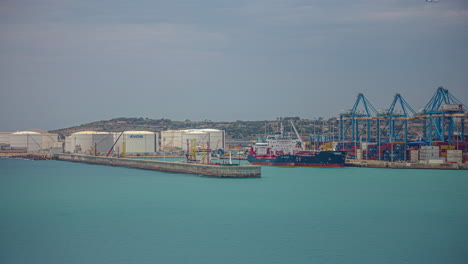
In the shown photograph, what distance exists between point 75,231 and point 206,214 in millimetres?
6314

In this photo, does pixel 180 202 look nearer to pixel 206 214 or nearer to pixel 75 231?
pixel 206 214

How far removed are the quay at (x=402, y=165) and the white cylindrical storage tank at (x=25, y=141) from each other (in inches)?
2346

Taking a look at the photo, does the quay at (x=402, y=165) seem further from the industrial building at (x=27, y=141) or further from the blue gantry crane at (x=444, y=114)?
the industrial building at (x=27, y=141)

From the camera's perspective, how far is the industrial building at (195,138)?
9212 centimetres

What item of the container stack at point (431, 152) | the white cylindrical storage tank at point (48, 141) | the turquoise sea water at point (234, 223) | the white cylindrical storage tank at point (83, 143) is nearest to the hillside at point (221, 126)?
the white cylindrical storage tank at point (48, 141)

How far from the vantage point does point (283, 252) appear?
1975 centimetres

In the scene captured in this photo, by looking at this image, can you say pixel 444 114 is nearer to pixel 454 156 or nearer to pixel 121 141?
pixel 454 156

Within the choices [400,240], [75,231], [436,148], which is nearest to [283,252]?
[400,240]

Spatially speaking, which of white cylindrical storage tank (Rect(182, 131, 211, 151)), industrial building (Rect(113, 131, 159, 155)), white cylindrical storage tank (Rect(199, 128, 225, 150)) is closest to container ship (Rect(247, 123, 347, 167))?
white cylindrical storage tank (Rect(182, 131, 211, 151))

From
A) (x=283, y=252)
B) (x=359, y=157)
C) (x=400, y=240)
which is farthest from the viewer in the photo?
(x=359, y=157)

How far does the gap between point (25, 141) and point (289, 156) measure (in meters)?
57.3

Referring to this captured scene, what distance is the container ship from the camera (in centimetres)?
6156

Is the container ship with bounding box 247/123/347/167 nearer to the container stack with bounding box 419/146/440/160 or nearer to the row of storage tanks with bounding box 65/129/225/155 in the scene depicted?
the container stack with bounding box 419/146/440/160

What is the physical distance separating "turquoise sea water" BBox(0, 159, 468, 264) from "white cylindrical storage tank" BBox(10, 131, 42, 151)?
214 ft
